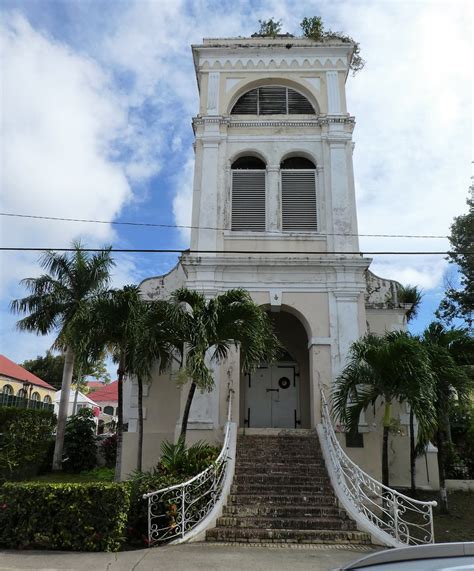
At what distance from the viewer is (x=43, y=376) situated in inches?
2243

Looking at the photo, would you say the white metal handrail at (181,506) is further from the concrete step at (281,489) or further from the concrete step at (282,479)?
the concrete step at (282,479)

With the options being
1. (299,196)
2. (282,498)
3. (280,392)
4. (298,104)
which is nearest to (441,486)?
(282,498)

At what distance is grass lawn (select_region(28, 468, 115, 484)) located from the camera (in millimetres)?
16984

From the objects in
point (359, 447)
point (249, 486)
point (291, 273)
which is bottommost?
point (249, 486)

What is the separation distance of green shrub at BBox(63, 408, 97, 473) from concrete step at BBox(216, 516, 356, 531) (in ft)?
38.8

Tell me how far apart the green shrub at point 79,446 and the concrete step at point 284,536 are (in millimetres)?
12100

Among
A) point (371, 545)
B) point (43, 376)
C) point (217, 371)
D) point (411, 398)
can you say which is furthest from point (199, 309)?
point (43, 376)

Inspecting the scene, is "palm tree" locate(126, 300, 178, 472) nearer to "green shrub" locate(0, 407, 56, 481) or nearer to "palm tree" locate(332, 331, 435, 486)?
"palm tree" locate(332, 331, 435, 486)

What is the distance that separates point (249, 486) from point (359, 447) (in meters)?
3.61

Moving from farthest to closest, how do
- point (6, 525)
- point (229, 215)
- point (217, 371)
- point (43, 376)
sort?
point (43, 376)
point (229, 215)
point (217, 371)
point (6, 525)

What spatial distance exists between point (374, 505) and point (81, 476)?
37.7 ft

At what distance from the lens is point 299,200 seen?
1628cm

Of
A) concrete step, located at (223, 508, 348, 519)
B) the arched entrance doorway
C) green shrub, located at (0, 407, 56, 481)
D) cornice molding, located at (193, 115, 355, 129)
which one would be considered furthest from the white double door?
cornice molding, located at (193, 115, 355, 129)

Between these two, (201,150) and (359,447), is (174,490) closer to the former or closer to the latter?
(359,447)
